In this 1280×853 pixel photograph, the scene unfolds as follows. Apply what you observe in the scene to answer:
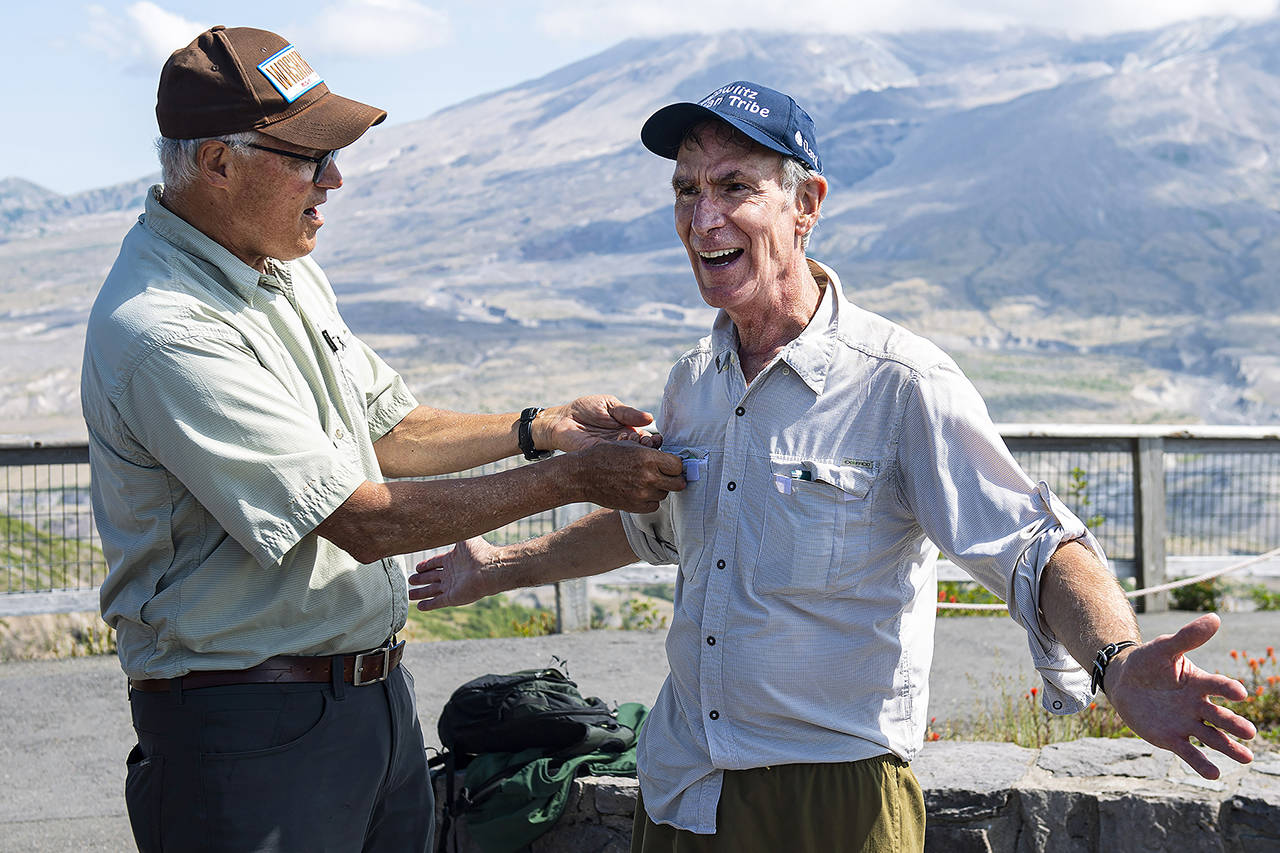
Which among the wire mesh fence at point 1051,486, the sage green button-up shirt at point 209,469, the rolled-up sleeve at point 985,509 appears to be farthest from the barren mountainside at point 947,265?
the rolled-up sleeve at point 985,509

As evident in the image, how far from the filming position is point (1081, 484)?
848cm

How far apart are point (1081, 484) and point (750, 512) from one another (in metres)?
6.63

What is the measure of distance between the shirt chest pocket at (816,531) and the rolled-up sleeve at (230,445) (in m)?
0.89

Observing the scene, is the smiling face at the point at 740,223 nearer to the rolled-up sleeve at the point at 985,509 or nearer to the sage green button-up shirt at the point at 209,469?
the rolled-up sleeve at the point at 985,509

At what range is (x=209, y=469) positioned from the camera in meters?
2.47

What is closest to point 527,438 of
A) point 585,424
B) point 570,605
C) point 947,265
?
point 585,424

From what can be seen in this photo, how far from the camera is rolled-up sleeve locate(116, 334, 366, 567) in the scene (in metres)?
2.47

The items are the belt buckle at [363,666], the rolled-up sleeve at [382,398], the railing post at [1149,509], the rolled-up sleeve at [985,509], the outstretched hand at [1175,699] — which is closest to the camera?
the outstretched hand at [1175,699]

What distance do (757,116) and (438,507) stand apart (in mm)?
1047

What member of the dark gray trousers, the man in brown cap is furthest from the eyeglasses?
the dark gray trousers

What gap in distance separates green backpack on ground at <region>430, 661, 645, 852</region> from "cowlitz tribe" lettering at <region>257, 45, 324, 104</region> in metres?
2.10

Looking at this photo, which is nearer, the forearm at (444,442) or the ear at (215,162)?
the ear at (215,162)

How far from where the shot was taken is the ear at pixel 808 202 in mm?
2646

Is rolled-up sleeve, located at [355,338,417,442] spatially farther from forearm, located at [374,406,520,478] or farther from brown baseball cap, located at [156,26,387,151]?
brown baseball cap, located at [156,26,387,151]
